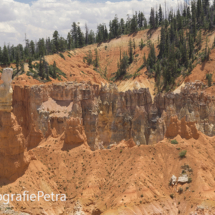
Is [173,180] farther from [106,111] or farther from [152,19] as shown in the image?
[152,19]

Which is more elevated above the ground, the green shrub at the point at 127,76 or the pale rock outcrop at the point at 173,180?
the green shrub at the point at 127,76

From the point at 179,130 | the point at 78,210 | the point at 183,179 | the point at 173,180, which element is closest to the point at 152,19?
the point at 179,130

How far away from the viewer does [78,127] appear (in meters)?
51.9

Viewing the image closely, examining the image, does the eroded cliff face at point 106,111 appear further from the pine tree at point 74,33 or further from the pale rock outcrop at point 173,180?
the pine tree at point 74,33

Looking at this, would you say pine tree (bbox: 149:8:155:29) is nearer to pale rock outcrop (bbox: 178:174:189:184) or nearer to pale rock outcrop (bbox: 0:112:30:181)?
pale rock outcrop (bbox: 178:174:189:184)

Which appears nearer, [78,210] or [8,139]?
[78,210]

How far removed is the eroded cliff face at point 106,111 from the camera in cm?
7175

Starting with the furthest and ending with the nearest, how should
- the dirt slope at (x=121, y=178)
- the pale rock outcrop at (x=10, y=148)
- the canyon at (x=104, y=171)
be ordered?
the pale rock outcrop at (x=10, y=148)
the canyon at (x=104, y=171)
the dirt slope at (x=121, y=178)

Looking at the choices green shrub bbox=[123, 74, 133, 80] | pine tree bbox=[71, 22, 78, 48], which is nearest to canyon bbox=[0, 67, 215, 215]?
green shrub bbox=[123, 74, 133, 80]

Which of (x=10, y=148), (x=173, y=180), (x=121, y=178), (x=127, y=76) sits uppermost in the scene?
(x=127, y=76)

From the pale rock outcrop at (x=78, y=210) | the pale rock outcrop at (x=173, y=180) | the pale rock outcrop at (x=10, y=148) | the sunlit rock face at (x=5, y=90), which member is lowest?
the pale rock outcrop at (x=78, y=210)

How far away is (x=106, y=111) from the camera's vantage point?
295 feet

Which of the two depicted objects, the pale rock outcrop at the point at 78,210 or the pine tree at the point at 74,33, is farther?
the pine tree at the point at 74,33

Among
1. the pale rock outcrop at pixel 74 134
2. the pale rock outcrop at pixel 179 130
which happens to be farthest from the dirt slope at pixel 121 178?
the pale rock outcrop at pixel 74 134
